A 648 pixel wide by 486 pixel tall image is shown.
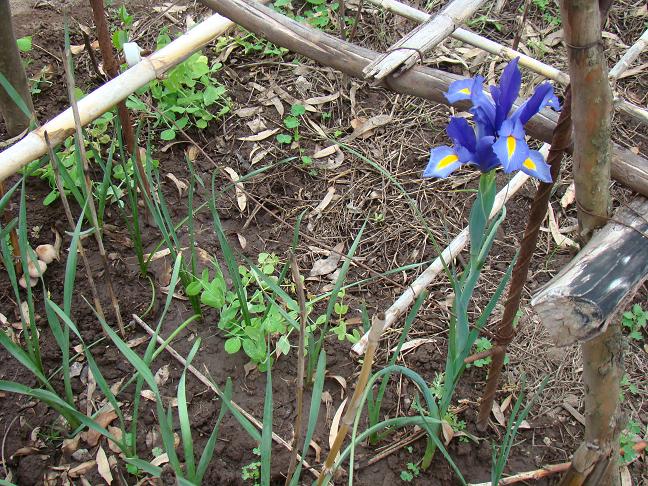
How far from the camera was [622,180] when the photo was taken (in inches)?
58.4

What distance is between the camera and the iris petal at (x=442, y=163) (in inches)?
55.4

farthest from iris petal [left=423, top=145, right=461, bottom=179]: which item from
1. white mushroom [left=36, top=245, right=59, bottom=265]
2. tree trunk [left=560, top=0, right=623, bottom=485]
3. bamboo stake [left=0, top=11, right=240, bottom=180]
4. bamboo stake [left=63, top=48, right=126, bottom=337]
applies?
white mushroom [left=36, top=245, right=59, bottom=265]

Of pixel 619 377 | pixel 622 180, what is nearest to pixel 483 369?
pixel 619 377

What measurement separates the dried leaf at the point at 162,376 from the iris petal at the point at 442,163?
3.53 feet

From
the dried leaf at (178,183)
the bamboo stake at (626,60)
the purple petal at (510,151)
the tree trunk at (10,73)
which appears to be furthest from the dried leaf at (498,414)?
the tree trunk at (10,73)

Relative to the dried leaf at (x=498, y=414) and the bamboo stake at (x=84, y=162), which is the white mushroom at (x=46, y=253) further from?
the dried leaf at (x=498, y=414)

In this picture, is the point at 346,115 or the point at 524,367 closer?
the point at 524,367

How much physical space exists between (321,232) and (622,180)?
3.95ft

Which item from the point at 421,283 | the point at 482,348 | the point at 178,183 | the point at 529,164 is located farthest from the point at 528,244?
the point at 178,183

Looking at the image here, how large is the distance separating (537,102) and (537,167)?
0.13 meters

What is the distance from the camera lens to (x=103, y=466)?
1842mm

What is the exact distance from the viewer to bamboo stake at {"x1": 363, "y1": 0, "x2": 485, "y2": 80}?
164cm

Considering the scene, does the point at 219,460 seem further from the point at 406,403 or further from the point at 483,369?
the point at 483,369

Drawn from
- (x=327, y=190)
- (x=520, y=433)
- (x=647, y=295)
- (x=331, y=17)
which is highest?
(x=331, y=17)
